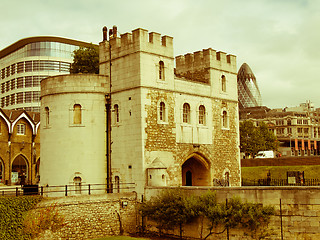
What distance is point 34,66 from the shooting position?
77.6 metres

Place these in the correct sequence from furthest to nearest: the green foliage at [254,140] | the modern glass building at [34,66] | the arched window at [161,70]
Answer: the modern glass building at [34,66] → the green foliage at [254,140] → the arched window at [161,70]

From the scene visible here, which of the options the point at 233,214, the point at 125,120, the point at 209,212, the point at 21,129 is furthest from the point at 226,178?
the point at 21,129

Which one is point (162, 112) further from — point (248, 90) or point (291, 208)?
point (248, 90)

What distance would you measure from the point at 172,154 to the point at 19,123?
26743mm

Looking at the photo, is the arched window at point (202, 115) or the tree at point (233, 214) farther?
the arched window at point (202, 115)

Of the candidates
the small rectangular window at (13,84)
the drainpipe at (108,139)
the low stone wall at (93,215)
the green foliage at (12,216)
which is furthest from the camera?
the small rectangular window at (13,84)

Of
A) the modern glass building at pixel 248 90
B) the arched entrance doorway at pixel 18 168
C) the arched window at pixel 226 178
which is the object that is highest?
the modern glass building at pixel 248 90

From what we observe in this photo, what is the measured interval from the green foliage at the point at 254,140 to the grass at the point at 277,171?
19427mm

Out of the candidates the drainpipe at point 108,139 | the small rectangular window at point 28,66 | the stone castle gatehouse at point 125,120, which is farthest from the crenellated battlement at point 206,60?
the small rectangular window at point 28,66

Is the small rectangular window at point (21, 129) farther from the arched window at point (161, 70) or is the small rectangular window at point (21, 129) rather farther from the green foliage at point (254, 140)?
the green foliage at point (254, 140)

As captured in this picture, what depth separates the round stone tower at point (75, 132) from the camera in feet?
103

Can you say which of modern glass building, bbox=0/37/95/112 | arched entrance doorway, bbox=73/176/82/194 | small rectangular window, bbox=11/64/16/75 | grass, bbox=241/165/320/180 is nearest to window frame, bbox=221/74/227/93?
arched entrance doorway, bbox=73/176/82/194

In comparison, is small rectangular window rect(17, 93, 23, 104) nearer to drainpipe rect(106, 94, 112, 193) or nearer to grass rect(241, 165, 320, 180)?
grass rect(241, 165, 320, 180)

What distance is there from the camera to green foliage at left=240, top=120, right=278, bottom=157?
75.4 meters
